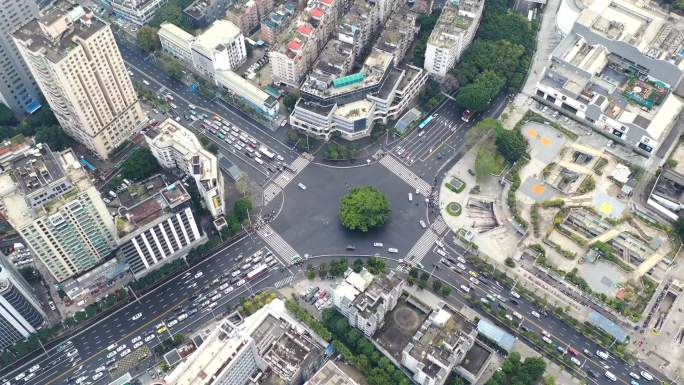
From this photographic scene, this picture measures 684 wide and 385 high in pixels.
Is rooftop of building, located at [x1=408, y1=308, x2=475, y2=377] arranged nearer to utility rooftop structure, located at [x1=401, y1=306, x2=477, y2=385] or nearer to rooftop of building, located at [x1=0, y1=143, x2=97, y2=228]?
utility rooftop structure, located at [x1=401, y1=306, x2=477, y2=385]

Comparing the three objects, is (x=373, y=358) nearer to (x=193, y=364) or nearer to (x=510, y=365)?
(x=510, y=365)

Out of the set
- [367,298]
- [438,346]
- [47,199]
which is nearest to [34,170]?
[47,199]

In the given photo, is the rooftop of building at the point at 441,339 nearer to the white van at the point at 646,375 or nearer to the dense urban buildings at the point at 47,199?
→ the white van at the point at 646,375

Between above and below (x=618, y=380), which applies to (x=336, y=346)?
below

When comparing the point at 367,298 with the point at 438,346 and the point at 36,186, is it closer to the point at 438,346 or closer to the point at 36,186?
the point at 438,346

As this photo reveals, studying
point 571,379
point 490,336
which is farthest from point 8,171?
point 571,379
